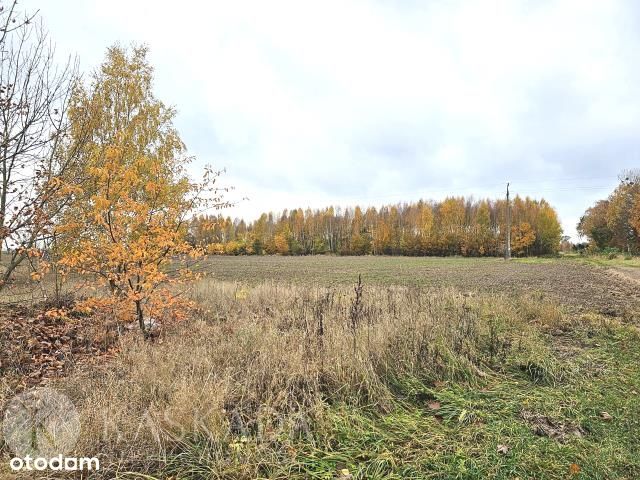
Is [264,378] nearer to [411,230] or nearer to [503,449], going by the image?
[503,449]

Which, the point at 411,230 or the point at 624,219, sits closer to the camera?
the point at 624,219

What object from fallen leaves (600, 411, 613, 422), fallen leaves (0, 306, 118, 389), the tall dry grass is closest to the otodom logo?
the tall dry grass

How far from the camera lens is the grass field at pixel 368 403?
275 cm

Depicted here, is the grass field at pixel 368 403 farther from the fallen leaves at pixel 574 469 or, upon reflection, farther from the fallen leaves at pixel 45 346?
the fallen leaves at pixel 45 346

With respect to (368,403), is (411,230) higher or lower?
higher

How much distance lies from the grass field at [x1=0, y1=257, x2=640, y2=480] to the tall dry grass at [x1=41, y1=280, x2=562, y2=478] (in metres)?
0.02

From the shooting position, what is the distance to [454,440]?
307cm

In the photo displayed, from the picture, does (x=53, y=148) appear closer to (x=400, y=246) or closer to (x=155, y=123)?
(x=155, y=123)

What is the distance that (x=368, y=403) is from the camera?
3789mm

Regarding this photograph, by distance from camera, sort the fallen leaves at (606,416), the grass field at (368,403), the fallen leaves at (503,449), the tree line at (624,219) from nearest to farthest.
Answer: the grass field at (368,403) → the fallen leaves at (503,449) → the fallen leaves at (606,416) → the tree line at (624,219)

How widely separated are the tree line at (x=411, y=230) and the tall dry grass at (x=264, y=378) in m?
59.5

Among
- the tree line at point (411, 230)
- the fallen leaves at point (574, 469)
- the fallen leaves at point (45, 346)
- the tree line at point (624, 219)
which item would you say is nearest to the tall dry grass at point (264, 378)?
the fallen leaves at point (45, 346)

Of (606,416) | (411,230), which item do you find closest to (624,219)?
(411,230)

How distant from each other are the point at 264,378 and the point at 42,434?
1905 millimetres
